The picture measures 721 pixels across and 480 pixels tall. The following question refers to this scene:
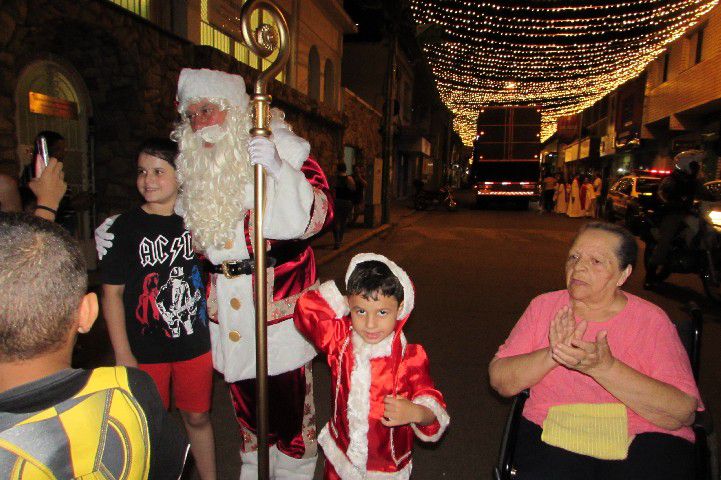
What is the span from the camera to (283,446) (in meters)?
2.64

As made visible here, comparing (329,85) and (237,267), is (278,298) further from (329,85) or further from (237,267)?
(329,85)

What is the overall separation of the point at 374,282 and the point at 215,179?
0.86m

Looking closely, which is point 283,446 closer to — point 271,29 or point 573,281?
point 573,281

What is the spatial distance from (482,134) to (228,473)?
76.8 feet

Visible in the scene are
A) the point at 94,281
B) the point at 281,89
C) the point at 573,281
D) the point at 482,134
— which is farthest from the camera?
the point at 482,134

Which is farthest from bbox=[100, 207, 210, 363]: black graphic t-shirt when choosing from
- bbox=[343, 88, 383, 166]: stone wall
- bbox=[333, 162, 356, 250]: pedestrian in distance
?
bbox=[343, 88, 383, 166]: stone wall

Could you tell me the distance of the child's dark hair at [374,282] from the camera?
215cm

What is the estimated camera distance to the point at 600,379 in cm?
202

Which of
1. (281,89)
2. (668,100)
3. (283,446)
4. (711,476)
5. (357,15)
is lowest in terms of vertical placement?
(283,446)

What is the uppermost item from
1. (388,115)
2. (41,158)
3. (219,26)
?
(219,26)

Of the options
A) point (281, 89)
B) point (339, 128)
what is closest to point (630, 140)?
point (339, 128)

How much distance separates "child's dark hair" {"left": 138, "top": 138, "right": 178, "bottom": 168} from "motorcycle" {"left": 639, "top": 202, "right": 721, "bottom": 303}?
6723 mm

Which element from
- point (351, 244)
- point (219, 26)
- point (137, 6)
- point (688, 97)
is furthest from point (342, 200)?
point (688, 97)

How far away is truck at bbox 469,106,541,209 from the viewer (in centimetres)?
2452
